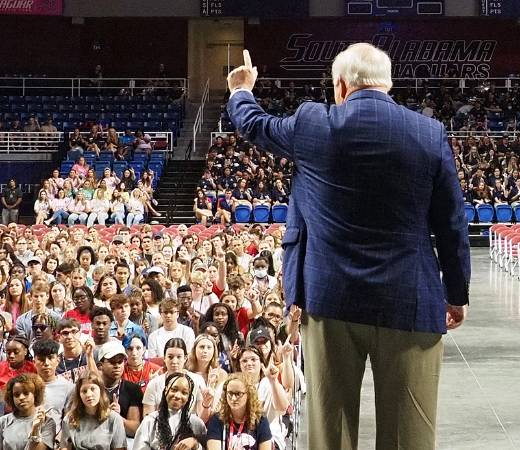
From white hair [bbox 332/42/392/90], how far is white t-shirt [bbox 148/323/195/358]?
4830 mm

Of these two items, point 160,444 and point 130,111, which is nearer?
point 160,444

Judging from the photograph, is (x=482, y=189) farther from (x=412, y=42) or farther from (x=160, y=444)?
(x=160, y=444)

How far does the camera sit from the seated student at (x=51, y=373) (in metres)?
6.20

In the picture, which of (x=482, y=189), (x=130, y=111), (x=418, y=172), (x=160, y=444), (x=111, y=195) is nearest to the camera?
(x=418, y=172)

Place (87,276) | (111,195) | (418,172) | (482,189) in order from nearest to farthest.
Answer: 1. (418,172)
2. (87,276)
3. (111,195)
4. (482,189)

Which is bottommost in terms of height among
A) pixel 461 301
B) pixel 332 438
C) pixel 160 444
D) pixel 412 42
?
pixel 160 444

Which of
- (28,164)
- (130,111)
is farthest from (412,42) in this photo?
(28,164)

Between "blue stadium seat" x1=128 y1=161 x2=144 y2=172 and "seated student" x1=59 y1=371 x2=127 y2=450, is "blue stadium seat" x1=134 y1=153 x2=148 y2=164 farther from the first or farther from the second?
"seated student" x1=59 y1=371 x2=127 y2=450

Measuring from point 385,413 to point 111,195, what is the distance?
19875 millimetres

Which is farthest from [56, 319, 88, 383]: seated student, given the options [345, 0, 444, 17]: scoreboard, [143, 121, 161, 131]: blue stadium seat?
[345, 0, 444, 17]: scoreboard

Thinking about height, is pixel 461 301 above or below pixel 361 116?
below

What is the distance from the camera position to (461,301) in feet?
9.89

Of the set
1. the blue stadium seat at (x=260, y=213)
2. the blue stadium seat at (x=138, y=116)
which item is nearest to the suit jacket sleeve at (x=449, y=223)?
the blue stadium seat at (x=260, y=213)

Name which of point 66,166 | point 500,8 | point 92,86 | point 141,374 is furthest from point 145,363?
point 92,86
